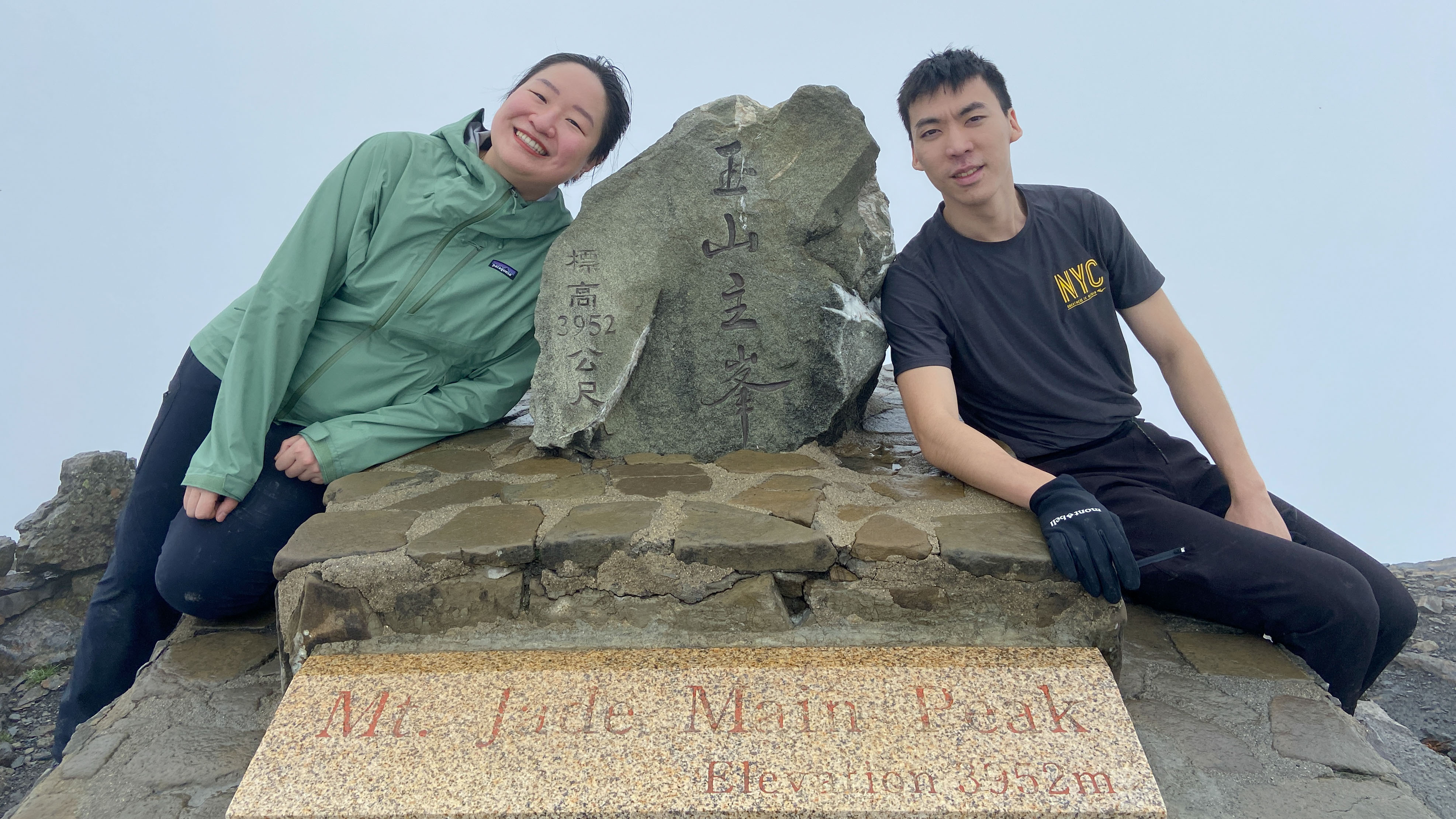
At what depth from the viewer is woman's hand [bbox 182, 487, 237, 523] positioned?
2.49 meters

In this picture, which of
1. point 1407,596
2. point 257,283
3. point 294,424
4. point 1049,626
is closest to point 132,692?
point 294,424

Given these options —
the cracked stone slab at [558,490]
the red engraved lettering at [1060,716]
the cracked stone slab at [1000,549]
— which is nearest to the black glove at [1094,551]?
the cracked stone slab at [1000,549]

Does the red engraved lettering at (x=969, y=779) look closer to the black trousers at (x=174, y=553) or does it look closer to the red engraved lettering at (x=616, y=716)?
the red engraved lettering at (x=616, y=716)

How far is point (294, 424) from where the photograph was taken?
2807mm

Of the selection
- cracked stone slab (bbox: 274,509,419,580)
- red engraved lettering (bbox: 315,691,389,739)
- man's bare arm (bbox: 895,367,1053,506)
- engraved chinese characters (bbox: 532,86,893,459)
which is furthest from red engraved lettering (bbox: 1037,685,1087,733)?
cracked stone slab (bbox: 274,509,419,580)

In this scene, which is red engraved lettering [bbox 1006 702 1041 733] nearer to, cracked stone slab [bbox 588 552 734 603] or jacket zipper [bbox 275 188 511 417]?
cracked stone slab [bbox 588 552 734 603]

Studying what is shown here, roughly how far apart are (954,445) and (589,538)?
1037 mm

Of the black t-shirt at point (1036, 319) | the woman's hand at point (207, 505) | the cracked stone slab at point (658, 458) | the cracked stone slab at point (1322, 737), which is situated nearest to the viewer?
the cracked stone slab at point (1322, 737)

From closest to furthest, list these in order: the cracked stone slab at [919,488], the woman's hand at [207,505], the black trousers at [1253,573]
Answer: the black trousers at [1253,573] < the woman's hand at [207,505] < the cracked stone slab at [919,488]

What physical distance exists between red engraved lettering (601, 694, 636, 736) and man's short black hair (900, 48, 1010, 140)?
1869 millimetres

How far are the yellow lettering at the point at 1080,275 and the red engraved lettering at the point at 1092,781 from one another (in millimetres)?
1468

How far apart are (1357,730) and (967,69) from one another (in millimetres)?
2053

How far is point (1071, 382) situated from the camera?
2.74m

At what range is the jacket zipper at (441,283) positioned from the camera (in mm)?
2740
